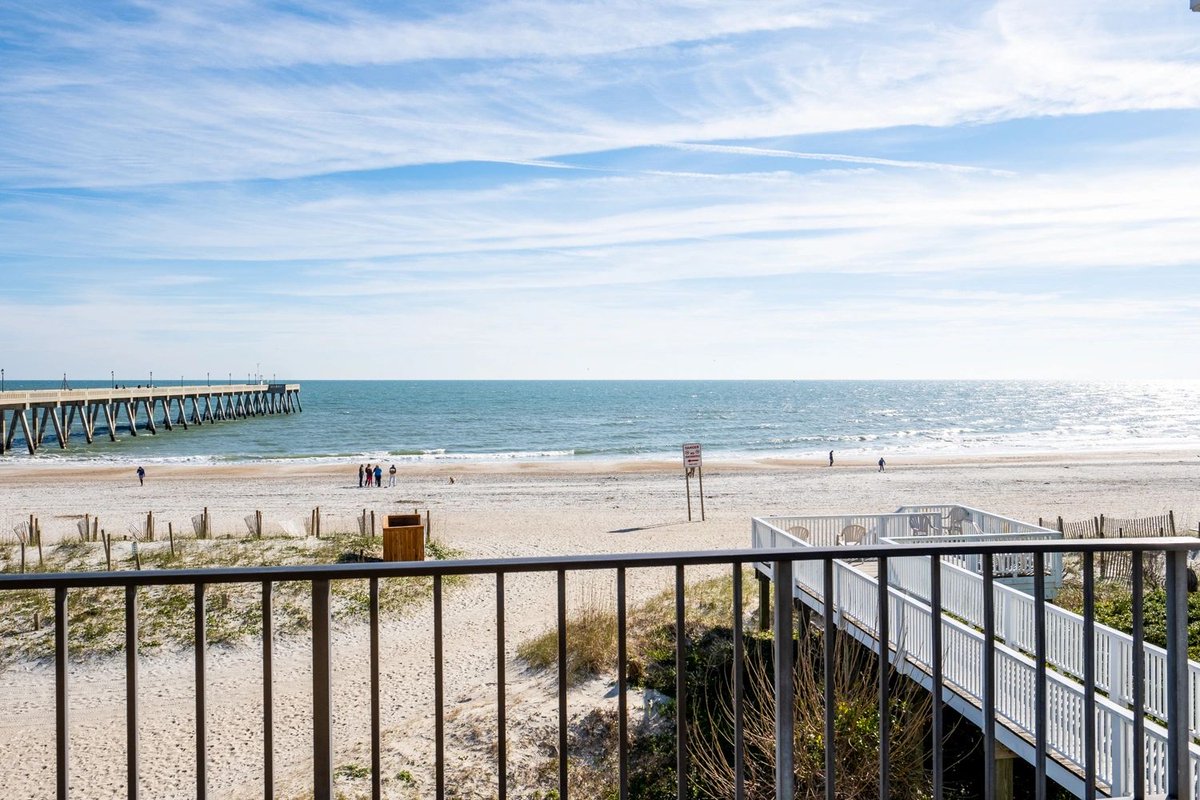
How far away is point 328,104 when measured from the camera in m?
20.8

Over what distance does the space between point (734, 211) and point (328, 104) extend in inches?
1263

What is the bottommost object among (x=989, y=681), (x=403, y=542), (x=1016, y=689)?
(x=403, y=542)

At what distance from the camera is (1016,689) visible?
22.4ft

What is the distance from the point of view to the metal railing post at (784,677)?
2.35m

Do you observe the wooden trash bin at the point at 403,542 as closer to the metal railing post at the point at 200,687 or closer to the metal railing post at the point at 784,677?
the metal railing post at the point at 200,687

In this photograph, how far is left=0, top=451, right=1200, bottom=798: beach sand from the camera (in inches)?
346

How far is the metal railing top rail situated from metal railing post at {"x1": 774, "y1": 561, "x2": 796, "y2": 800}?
122 millimetres

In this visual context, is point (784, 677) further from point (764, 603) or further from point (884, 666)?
point (764, 603)

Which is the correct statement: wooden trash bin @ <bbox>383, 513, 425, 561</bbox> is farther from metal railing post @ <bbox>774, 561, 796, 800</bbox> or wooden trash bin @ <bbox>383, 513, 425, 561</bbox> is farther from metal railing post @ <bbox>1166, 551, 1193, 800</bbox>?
metal railing post @ <bbox>1166, 551, 1193, 800</bbox>

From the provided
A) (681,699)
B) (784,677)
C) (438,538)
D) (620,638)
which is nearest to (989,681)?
(784,677)

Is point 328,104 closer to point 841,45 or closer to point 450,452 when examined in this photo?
point 841,45

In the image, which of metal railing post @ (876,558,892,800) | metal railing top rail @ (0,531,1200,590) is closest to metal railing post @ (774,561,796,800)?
metal railing top rail @ (0,531,1200,590)

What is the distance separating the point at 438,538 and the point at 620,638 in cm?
2035

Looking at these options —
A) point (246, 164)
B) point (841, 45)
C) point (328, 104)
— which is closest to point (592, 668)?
point (841, 45)
